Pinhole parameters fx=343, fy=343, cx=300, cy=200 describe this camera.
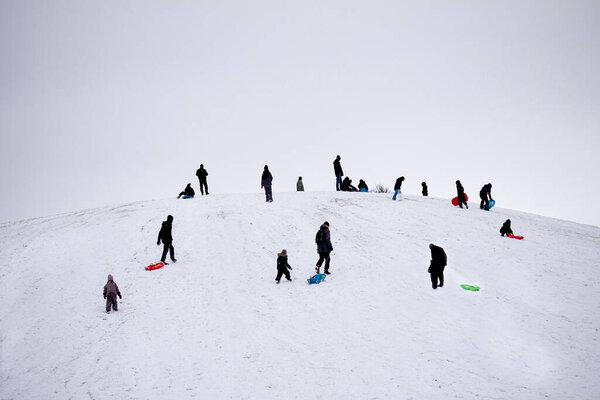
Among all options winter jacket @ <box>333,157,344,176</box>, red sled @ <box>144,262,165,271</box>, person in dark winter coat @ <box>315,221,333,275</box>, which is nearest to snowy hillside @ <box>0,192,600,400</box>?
red sled @ <box>144,262,165,271</box>

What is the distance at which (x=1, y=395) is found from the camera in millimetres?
8797

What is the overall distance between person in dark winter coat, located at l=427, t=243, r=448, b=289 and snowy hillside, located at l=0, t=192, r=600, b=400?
39cm

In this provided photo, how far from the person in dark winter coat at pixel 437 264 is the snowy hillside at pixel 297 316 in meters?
0.39

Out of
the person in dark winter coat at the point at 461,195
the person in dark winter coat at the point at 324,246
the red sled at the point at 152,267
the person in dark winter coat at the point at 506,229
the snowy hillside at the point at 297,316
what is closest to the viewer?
the snowy hillside at the point at 297,316

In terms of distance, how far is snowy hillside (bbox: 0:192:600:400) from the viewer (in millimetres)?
9141

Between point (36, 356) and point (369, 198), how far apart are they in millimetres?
22681

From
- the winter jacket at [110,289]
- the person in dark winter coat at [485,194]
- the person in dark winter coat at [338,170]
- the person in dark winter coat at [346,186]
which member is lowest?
the winter jacket at [110,289]

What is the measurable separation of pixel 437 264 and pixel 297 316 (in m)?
6.08

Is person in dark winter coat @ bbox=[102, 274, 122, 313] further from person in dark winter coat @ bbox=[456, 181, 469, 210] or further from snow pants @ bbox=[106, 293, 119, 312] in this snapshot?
person in dark winter coat @ bbox=[456, 181, 469, 210]

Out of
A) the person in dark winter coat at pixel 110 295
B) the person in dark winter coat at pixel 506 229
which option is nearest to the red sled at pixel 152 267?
the person in dark winter coat at pixel 110 295

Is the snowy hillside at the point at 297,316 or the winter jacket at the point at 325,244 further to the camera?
the winter jacket at the point at 325,244

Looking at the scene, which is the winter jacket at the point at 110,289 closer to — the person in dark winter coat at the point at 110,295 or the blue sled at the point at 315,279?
the person in dark winter coat at the point at 110,295

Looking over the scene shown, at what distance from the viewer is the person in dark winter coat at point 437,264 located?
44.9 ft

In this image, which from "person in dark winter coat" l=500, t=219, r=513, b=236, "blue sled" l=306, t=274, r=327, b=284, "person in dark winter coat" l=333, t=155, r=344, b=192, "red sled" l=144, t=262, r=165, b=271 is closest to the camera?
"blue sled" l=306, t=274, r=327, b=284
